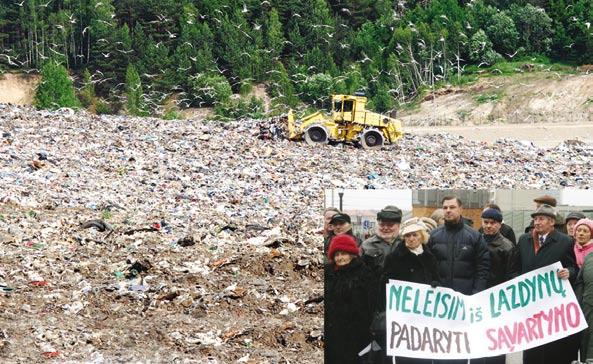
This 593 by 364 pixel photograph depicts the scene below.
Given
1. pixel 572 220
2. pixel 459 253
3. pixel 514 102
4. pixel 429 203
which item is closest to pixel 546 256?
pixel 572 220

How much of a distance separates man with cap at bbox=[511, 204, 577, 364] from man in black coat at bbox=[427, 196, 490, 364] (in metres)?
0.15

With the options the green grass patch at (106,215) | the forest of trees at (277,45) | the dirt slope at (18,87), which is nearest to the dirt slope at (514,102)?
the forest of trees at (277,45)

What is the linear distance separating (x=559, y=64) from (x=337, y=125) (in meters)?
31.2

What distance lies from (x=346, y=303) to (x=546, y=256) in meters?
0.88

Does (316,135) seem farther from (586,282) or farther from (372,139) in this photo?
(586,282)

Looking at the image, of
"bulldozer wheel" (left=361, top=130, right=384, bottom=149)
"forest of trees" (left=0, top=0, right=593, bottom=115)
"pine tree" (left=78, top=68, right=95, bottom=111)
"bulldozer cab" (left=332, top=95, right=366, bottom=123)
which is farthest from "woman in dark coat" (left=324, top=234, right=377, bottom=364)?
"pine tree" (left=78, top=68, right=95, bottom=111)

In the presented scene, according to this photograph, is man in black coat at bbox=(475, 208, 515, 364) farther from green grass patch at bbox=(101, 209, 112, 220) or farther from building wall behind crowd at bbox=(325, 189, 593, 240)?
green grass patch at bbox=(101, 209, 112, 220)

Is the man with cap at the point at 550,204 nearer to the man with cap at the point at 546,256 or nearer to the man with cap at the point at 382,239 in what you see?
the man with cap at the point at 546,256

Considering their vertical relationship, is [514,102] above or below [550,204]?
above

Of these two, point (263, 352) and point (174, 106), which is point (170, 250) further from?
point (174, 106)

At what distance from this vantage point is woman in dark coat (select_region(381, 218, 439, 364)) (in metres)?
4.05

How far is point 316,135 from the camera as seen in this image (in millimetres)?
21562

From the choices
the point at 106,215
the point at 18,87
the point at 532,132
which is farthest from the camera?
the point at 18,87

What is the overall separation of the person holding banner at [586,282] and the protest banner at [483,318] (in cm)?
3
